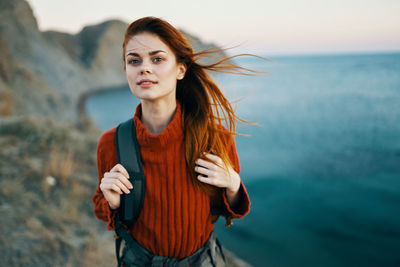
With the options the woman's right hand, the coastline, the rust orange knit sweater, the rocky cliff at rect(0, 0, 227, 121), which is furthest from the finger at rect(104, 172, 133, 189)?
the coastline

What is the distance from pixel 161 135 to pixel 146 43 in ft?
1.62

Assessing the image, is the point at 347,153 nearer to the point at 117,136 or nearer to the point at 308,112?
the point at 308,112

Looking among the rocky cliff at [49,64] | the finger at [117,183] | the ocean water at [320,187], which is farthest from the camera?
the rocky cliff at [49,64]

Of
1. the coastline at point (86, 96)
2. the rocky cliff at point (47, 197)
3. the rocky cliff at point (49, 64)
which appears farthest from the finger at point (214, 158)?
the coastline at point (86, 96)

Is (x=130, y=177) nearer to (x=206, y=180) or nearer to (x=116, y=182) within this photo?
(x=116, y=182)

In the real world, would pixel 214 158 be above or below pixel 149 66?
below

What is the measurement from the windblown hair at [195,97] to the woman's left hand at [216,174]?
0.05 m

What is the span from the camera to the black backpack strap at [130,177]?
138cm

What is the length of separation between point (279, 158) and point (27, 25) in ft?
72.1

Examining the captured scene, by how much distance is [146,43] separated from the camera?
137 centimetres

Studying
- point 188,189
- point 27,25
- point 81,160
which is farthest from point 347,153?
point 27,25

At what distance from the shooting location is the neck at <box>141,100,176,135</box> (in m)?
1.49

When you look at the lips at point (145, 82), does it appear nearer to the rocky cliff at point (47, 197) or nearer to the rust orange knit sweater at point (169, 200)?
the rust orange knit sweater at point (169, 200)

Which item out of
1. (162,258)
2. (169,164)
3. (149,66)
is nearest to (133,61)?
(149,66)
